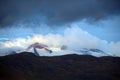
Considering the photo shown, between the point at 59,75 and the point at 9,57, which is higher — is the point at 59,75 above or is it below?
below

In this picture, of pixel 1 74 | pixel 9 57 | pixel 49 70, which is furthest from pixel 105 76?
pixel 1 74

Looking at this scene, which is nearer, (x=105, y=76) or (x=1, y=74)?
(x=1, y=74)

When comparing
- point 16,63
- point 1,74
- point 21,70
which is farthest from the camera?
point 16,63

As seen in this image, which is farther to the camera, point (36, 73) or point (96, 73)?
point (96, 73)

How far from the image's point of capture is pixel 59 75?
188 meters

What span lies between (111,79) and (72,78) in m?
29.9

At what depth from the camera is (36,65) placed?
650 ft

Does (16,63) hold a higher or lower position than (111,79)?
higher

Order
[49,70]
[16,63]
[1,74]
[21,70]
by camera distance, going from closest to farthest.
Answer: [1,74]
[21,70]
[16,63]
[49,70]

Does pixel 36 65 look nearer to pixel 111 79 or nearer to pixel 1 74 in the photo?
pixel 111 79

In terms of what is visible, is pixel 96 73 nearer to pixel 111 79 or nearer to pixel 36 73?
pixel 111 79

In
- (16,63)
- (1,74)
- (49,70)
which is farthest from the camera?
(49,70)

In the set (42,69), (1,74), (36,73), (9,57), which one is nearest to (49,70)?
(42,69)

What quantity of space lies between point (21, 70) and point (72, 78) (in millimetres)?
38521
